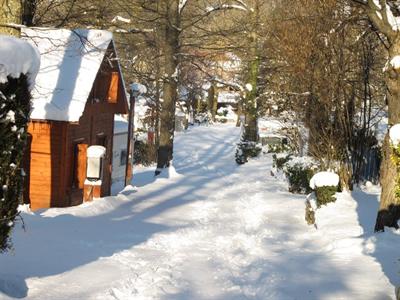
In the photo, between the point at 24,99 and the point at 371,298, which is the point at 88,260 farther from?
the point at 371,298

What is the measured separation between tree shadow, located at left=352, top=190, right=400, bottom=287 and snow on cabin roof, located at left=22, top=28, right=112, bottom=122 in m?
7.62

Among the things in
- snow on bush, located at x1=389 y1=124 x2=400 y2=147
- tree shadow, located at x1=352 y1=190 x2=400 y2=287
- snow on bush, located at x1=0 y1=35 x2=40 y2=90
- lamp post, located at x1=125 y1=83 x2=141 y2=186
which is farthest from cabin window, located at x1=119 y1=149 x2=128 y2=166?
snow on bush, located at x1=389 y1=124 x2=400 y2=147

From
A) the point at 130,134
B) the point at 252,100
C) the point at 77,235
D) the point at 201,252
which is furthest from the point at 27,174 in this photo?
the point at 252,100

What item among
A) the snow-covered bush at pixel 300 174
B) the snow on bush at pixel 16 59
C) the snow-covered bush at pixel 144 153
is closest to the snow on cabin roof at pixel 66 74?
the snow-covered bush at pixel 300 174

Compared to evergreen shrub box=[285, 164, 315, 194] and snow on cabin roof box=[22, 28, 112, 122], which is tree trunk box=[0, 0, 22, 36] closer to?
snow on cabin roof box=[22, 28, 112, 122]

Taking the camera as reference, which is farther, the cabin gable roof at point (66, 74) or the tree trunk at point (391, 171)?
the cabin gable roof at point (66, 74)

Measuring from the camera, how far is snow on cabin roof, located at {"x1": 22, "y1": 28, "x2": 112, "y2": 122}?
46.4 ft

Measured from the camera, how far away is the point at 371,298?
6.30 meters

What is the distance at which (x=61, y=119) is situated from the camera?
14062 millimetres

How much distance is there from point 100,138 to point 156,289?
40.3 feet

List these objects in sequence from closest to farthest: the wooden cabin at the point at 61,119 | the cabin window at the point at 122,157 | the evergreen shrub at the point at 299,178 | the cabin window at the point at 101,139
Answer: the wooden cabin at the point at 61,119 → the evergreen shrub at the point at 299,178 → the cabin window at the point at 101,139 → the cabin window at the point at 122,157

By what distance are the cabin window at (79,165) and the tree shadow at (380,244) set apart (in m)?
7.74

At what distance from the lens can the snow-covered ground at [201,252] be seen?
6574 millimetres

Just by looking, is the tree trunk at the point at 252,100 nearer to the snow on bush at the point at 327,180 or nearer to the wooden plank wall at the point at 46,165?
the wooden plank wall at the point at 46,165
